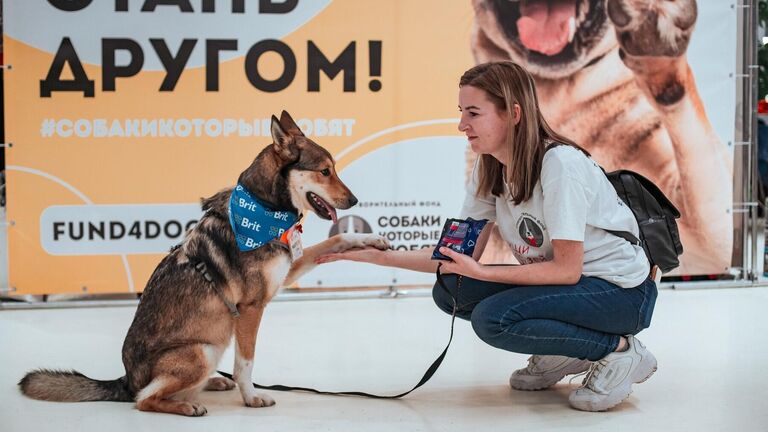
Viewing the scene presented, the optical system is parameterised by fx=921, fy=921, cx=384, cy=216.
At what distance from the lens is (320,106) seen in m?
5.17

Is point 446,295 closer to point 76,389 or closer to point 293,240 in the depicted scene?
point 293,240

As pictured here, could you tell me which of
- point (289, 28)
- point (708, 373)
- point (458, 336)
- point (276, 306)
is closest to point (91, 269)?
point (276, 306)

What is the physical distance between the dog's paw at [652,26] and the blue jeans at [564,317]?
2639mm

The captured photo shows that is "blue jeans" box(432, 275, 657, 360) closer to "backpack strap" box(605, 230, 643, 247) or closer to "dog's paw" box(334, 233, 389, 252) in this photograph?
"backpack strap" box(605, 230, 643, 247)

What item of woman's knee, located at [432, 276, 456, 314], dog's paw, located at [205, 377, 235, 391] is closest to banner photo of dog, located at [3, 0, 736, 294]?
dog's paw, located at [205, 377, 235, 391]

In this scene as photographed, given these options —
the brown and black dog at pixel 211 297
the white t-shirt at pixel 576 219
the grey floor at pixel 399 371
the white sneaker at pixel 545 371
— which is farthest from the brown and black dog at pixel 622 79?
the brown and black dog at pixel 211 297

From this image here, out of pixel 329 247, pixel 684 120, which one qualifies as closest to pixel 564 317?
pixel 329 247

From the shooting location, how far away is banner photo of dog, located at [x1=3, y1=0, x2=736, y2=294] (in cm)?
494

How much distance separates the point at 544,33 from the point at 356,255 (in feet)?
8.39

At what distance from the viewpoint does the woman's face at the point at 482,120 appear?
300cm

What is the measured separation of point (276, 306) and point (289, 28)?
1.55 meters

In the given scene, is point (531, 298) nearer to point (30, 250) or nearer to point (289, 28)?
point (289, 28)

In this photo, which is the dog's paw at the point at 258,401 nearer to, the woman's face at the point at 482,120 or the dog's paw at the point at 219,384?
the dog's paw at the point at 219,384

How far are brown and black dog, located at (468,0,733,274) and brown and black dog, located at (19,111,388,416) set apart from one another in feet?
8.01
